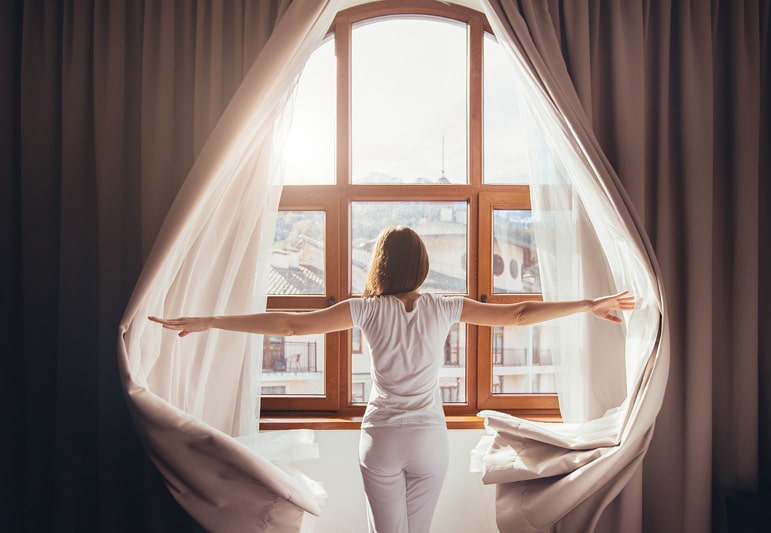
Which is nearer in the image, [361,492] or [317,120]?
[361,492]

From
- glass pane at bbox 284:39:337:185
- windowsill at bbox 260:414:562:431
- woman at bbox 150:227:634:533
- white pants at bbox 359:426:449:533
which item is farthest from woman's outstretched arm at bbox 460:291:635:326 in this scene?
glass pane at bbox 284:39:337:185

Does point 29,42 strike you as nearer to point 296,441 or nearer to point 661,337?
point 296,441

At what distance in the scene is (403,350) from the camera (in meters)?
A: 1.46

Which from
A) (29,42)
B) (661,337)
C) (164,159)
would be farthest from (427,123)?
(29,42)

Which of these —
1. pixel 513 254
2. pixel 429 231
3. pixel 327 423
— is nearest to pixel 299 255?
pixel 429 231

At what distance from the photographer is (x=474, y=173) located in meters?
2.06

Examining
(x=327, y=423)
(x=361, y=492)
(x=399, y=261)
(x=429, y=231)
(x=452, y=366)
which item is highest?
(x=429, y=231)

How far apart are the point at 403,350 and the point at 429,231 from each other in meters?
0.80

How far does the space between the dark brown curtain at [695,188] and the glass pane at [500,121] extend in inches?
15.6

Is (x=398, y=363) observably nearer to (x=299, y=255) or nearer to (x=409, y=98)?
(x=299, y=255)

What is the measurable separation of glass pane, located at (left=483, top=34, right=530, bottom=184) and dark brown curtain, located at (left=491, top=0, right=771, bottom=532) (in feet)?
1.30

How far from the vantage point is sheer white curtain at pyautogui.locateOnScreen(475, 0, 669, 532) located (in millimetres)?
1543

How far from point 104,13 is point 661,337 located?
248cm

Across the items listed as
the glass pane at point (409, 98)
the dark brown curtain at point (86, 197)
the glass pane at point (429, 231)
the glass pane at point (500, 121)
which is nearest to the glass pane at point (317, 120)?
the glass pane at point (409, 98)
